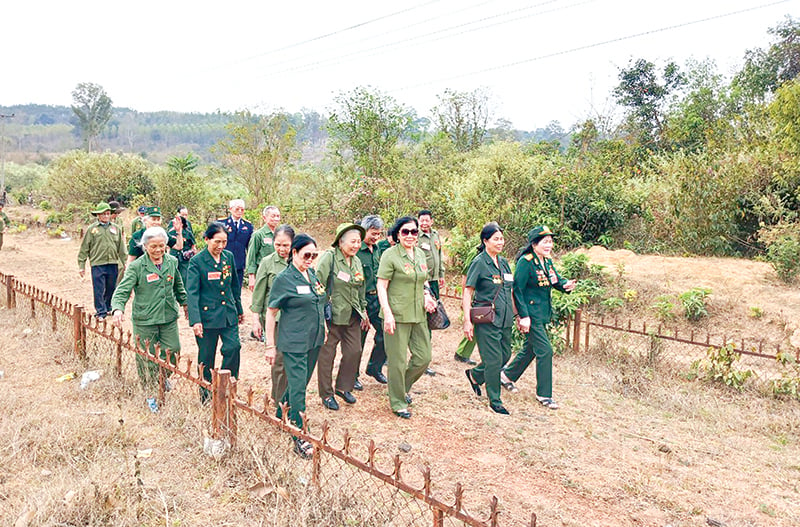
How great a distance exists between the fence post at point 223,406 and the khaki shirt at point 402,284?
1639mm

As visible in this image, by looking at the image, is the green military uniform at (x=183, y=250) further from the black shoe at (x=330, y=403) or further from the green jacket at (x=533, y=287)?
the green jacket at (x=533, y=287)

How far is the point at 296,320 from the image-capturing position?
14.0 feet

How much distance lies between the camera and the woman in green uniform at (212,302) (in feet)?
15.8

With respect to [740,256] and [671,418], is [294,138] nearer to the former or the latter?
[740,256]

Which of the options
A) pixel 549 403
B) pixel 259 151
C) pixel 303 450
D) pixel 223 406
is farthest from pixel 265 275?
pixel 259 151

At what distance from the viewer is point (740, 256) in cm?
1097

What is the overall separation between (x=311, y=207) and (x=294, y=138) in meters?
3.18

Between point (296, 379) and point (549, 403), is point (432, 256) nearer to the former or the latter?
point (549, 403)

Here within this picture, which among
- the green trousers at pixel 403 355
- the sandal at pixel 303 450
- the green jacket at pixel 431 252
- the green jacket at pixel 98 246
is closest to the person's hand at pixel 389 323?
the green trousers at pixel 403 355

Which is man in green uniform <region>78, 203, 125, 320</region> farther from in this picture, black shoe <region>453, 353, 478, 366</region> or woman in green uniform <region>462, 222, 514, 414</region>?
woman in green uniform <region>462, 222, 514, 414</region>

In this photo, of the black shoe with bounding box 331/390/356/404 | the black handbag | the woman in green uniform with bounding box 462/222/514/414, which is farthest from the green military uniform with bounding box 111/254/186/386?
the woman in green uniform with bounding box 462/222/514/414

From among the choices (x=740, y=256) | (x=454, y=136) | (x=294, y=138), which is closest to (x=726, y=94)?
(x=454, y=136)

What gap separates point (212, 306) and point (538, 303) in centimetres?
294

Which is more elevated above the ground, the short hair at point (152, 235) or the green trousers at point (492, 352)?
the short hair at point (152, 235)
